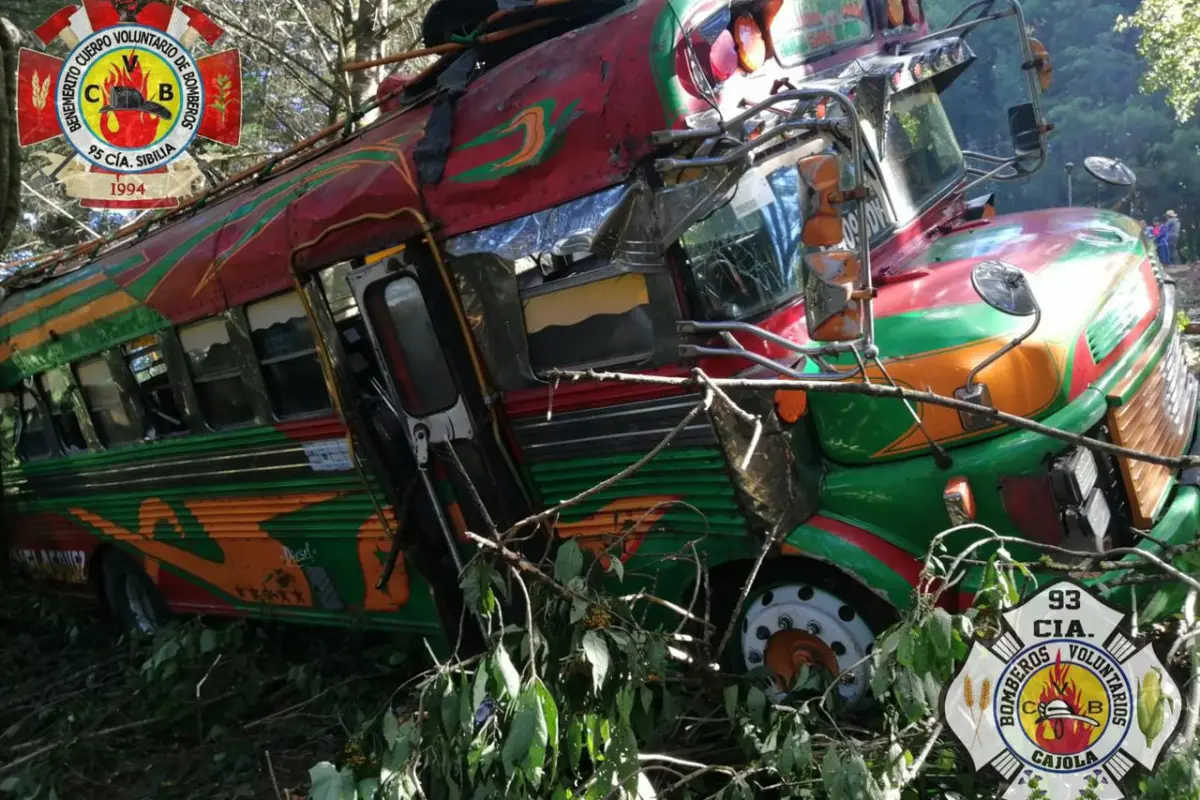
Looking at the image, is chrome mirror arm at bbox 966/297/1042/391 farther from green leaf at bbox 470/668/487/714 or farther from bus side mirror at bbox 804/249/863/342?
green leaf at bbox 470/668/487/714

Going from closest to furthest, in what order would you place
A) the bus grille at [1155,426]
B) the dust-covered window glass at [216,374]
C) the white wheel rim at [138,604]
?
the bus grille at [1155,426]
the dust-covered window glass at [216,374]
the white wheel rim at [138,604]

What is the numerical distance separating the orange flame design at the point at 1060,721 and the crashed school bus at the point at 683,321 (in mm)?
1145

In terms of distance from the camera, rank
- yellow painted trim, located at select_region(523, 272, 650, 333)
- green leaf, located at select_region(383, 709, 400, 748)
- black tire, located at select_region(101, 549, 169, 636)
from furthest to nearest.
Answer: black tire, located at select_region(101, 549, 169, 636) → yellow painted trim, located at select_region(523, 272, 650, 333) → green leaf, located at select_region(383, 709, 400, 748)

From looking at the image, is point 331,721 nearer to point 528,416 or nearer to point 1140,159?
point 528,416

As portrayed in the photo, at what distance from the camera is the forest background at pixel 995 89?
10727 mm

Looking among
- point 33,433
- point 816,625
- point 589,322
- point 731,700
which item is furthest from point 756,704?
point 33,433

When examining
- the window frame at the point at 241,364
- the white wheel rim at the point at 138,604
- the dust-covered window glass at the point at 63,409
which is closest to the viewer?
the window frame at the point at 241,364

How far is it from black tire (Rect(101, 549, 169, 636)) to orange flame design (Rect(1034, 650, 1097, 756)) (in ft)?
22.0

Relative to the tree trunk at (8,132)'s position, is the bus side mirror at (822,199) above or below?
below

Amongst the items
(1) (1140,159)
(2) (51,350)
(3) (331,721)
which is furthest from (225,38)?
(1) (1140,159)

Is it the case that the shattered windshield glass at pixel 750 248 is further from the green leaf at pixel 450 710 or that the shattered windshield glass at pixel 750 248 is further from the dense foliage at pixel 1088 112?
the dense foliage at pixel 1088 112

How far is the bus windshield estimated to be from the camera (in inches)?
177

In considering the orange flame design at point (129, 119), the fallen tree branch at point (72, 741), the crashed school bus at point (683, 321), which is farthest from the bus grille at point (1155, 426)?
the orange flame design at point (129, 119)

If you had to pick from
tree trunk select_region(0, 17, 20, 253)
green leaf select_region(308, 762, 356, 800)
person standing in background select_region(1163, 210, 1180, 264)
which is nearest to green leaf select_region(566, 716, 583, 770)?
green leaf select_region(308, 762, 356, 800)
